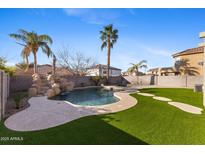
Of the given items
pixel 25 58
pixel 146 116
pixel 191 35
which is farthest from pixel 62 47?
pixel 146 116

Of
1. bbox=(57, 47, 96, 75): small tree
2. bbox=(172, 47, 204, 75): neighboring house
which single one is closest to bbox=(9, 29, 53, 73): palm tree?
bbox=(57, 47, 96, 75): small tree

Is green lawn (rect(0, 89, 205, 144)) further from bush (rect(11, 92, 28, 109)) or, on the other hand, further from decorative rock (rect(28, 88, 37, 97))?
decorative rock (rect(28, 88, 37, 97))

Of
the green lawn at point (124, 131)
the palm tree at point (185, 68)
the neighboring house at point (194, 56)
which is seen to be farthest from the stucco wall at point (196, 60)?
the green lawn at point (124, 131)

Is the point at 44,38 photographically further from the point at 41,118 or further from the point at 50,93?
the point at 41,118

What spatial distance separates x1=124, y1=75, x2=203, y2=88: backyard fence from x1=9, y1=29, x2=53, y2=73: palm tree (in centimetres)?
1565

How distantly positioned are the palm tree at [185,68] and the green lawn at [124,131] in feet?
69.3

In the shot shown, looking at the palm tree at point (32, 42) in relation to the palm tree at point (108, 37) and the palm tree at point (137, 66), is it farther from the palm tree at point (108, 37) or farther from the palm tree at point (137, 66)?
the palm tree at point (137, 66)

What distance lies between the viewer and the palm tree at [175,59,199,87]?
85.0 feet

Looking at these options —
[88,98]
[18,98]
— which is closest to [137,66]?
[88,98]

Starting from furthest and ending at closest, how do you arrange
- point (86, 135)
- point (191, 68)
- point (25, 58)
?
point (191, 68), point (25, 58), point (86, 135)

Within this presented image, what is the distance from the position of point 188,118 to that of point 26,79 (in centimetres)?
1633

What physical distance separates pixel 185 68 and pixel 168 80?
15.5 ft
